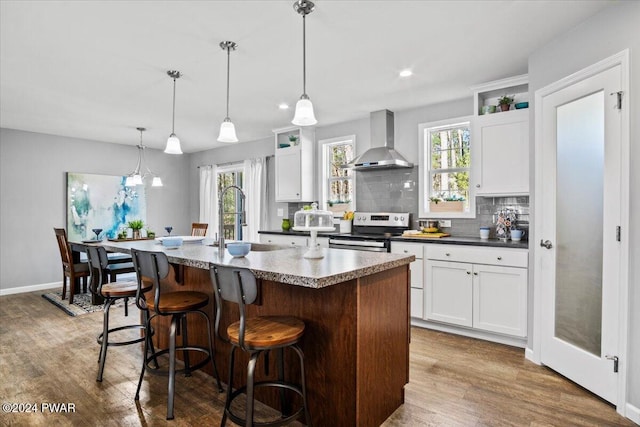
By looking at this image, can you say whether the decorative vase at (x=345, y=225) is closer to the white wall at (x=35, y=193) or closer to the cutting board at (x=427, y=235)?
the cutting board at (x=427, y=235)

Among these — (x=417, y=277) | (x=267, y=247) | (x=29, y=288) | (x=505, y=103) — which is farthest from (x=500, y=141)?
(x=29, y=288)

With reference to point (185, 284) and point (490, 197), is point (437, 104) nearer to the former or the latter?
point (490, 197)

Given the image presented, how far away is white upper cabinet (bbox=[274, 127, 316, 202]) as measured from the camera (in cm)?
530

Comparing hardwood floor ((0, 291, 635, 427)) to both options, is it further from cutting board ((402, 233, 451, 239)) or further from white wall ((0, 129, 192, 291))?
white wall ((0, 129, 192, 291))

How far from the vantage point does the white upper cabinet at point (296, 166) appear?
17.4 ft

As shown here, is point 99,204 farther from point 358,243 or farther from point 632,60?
point 632,60

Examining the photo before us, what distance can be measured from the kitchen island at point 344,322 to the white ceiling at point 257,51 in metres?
1.61

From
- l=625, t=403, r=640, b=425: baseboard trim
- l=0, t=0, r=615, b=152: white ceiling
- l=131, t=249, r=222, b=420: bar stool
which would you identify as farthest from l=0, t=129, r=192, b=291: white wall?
l=625, t=403, r=640, b=425: baseboard trim

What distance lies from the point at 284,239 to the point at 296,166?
1095mm

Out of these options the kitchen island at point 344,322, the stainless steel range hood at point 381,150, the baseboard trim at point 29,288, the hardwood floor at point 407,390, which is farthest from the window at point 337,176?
the baseboard trim at point 29,288

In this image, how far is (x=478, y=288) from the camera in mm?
3441

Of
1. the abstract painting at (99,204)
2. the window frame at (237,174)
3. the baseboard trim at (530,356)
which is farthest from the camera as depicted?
the window frame at (237,174)

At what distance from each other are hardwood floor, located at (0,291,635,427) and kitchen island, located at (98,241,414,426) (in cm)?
31

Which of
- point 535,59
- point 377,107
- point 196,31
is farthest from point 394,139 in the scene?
point 196,31
